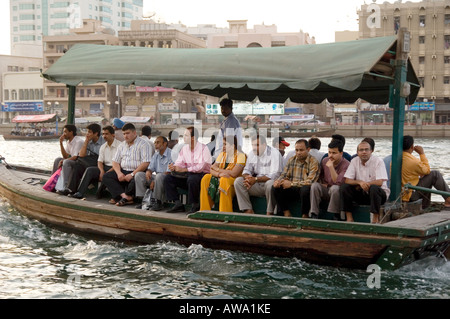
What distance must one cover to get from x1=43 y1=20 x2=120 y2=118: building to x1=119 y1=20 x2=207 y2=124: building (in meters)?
1.89

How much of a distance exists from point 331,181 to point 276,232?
1056 mm

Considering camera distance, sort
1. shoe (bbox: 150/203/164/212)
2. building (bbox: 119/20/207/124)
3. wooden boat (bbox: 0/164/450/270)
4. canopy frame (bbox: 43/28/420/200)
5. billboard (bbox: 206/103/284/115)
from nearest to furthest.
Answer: wooden boat (bbox: 0/164/450/270), canopy frame (bbox: 43/28/420/200), shoe (bbox: 150/203/164/212), billboard (bbox: 206/103/284/115), building (bbox: 119/20/207/124)

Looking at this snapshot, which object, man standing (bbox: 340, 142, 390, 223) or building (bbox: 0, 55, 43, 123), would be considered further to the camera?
building (bbox: 0, 55, 43, 123)

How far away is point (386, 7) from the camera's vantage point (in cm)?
5703

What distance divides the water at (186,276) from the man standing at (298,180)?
0.73 meters

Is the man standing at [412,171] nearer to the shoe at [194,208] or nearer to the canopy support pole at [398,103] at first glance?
the canopy support pole at [398,103]

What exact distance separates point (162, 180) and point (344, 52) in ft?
9.89

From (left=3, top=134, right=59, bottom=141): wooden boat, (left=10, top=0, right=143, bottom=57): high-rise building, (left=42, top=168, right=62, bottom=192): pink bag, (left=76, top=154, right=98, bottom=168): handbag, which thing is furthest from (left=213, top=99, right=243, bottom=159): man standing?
(left=10, top=0, right=143, bottom=57): high-rise building

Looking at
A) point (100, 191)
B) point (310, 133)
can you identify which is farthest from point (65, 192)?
point (310, 133)

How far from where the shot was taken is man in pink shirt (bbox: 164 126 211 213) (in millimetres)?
7812

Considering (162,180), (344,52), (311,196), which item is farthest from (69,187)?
(344,52)

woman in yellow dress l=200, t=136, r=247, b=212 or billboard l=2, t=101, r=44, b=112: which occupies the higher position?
billboard l=2, t=101, r=44, b=112

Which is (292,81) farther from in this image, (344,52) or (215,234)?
(215,234)

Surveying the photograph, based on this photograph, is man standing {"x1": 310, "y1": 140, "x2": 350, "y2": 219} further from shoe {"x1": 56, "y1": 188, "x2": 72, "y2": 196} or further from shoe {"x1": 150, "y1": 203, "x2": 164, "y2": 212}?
shoe {"x1": 56, "y1": 188, "x2": 72, "y2": 196}
